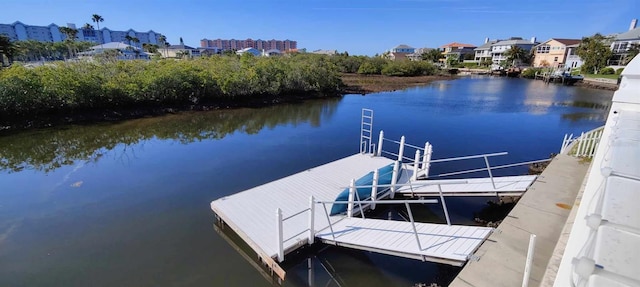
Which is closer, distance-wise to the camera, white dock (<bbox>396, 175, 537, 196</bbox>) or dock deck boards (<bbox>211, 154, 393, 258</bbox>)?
dock deck boards (<bbox>211, 154, 393, 258</bbox>)

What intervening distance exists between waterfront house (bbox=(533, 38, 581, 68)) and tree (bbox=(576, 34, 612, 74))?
8.58 meters

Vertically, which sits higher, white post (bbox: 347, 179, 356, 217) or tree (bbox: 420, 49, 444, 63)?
tree (bbox: 420, 49, 444, 63)

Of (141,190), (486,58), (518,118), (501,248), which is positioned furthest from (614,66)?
(141,190)

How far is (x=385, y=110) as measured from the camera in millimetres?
20812

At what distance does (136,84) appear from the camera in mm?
17922

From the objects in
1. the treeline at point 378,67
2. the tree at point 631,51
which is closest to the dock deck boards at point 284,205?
the treeline at point 378,67

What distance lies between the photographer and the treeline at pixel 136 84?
14430 millimetres

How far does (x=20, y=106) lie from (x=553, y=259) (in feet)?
68.0

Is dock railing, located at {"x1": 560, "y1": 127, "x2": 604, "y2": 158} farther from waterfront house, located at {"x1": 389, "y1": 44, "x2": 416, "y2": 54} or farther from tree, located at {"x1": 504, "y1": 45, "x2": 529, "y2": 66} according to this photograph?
waterfront house, located at {"x1": 389, "y1": 44, "x2": 416, "y2": 54}

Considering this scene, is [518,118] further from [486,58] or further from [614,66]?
[486,58]

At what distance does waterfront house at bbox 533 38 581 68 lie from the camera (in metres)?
55.4

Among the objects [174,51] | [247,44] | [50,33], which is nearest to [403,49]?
[174,51]

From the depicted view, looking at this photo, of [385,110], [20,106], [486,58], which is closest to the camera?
[20,106]

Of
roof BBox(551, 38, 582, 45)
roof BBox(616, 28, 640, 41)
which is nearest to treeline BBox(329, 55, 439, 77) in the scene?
roof BBox(551, 38, 582, 45)
